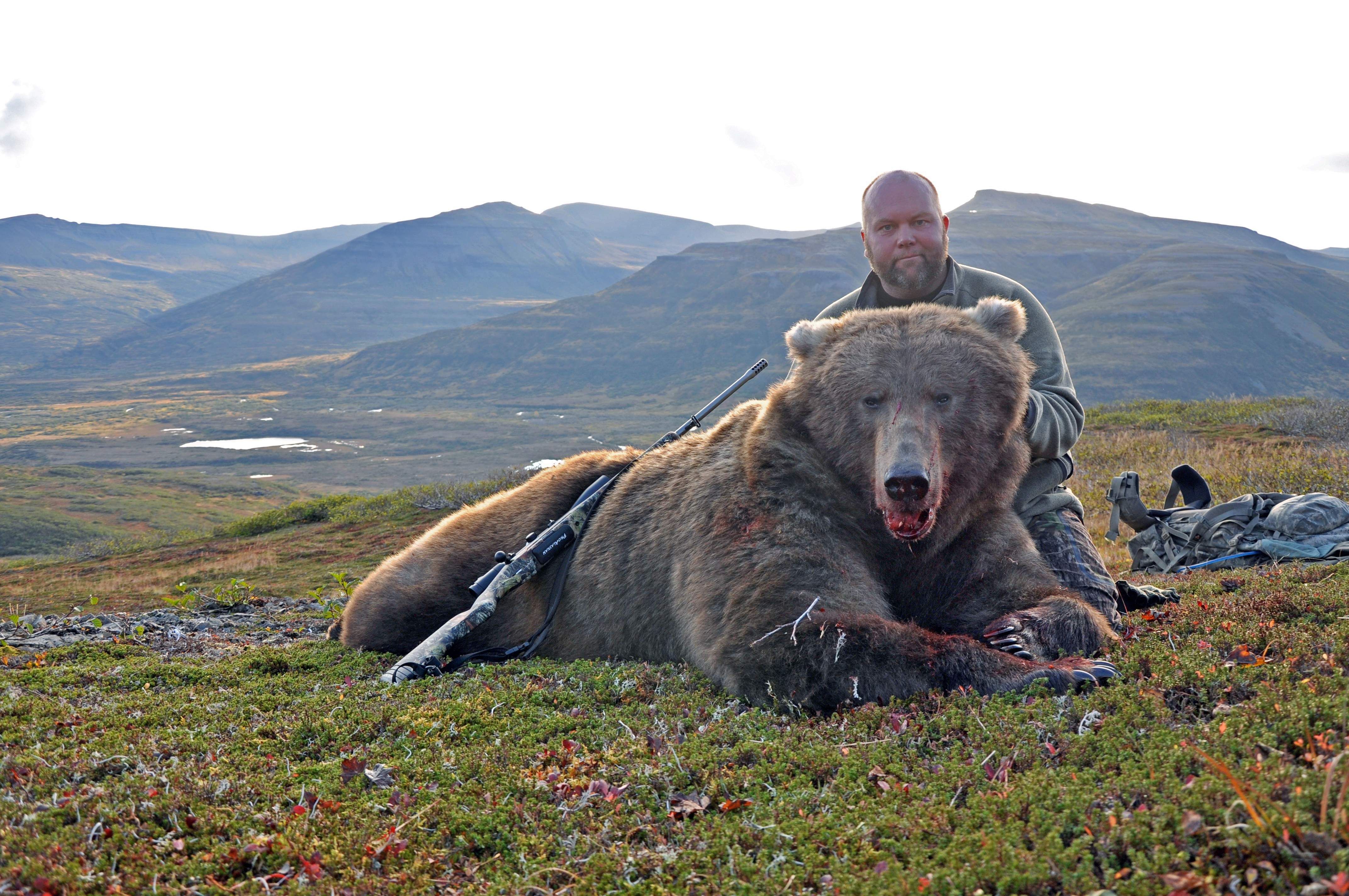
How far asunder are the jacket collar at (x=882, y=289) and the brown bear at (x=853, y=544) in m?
1.13

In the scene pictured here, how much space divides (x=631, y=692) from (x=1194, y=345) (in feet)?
440

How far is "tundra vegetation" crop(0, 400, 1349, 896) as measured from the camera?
7.09 feet

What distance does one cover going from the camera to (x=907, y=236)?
18.9 ft

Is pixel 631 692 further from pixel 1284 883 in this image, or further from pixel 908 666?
pixel 1284 883

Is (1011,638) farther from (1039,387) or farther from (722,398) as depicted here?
(722,398)

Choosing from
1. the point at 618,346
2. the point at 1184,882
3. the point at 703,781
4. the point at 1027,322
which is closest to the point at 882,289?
the point at 1027,322

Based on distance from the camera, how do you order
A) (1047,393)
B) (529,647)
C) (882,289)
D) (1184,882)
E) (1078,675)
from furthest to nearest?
1. (882,289)
2. (529,647)
3. (1047,393)
4. (1078,675)
5. (1184,882)

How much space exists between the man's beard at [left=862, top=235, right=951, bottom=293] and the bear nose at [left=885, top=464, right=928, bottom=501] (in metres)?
2.50

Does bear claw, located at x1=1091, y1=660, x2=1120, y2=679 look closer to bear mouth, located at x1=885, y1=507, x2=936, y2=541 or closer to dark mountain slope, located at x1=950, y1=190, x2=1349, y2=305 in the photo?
bear mouth, located at x1=885, y1=507, x2=936, y2=541

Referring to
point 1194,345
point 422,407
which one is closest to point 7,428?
point 422,407

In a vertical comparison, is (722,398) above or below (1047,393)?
below

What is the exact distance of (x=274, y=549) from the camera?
752 inches

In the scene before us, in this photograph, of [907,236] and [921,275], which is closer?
[907,236]

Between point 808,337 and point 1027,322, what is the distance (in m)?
1.68
